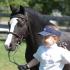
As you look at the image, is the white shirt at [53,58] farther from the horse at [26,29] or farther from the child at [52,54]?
the horse at [26,29]

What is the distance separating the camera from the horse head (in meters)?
6.34

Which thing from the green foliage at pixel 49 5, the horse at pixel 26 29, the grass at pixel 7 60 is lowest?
the green foliage at pixel 49 5

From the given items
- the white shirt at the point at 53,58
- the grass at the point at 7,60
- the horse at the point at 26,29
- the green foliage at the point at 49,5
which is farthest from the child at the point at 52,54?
the green foliage at the point at 49,5

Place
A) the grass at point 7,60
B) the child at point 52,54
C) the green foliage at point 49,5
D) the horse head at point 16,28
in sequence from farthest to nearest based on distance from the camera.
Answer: the green foliage at point 49,5 → the grass at point 7,60 → the horse head at point 16,28 → the child at point 52,54

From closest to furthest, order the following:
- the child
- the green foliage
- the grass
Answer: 1. the child
2. the grass
3. the green foliage

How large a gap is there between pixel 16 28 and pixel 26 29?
0.69 feet

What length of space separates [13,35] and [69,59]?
1242mm

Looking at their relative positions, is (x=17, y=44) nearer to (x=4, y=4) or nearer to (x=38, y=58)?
(x=38, y=58)

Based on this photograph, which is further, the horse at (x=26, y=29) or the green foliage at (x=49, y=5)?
the green foliage at (x=49, y=5)

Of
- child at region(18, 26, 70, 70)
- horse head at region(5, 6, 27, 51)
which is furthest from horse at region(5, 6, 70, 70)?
child at region(18, 26, 70, 70)

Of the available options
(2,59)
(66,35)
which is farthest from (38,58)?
(2,59)

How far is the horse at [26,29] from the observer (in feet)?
21.0

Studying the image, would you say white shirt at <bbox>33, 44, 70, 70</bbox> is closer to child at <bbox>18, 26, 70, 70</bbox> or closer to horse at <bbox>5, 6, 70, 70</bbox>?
child at <bbox>18, 26, 70, 70</bbox>

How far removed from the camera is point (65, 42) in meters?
6.56
